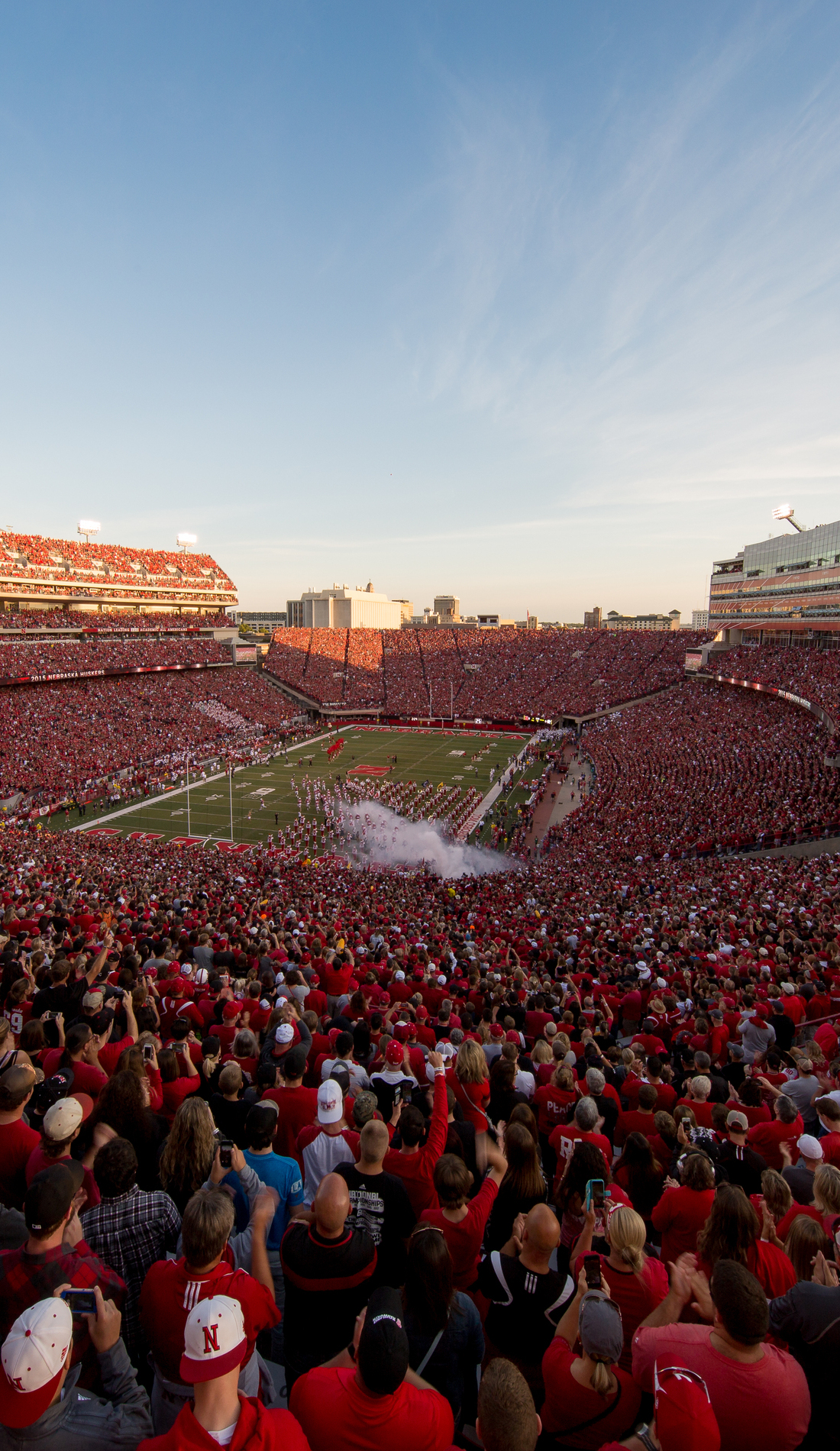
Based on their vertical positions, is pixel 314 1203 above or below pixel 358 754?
above

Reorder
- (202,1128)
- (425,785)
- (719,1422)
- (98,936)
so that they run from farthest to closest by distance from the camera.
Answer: (425,785), (98,936), (202,1128), (719,1422)

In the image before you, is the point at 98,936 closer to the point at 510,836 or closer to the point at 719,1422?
the point at 719,1422

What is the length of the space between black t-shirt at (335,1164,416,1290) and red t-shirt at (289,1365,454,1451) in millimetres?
996

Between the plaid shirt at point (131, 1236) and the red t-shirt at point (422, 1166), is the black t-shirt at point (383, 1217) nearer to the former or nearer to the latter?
the red t-shirt at point (422, 1166)

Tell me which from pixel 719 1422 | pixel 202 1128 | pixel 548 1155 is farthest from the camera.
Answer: pixel 548 1155

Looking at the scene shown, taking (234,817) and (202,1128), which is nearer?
(202,1128)

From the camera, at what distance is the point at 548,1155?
17.0ft

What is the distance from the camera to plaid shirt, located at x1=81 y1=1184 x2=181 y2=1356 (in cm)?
309

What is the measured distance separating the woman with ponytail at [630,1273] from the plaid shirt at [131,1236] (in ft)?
6.39

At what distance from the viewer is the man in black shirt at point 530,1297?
2.84 meters

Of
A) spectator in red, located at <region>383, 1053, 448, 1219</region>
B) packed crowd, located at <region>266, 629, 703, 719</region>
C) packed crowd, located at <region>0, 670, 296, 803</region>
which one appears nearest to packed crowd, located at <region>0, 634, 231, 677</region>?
packed crowd, located at <region>0, 670, 296, 803</region>

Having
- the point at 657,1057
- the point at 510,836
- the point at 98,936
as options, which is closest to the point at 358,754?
the point at 510,836

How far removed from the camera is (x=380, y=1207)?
335 centimetres

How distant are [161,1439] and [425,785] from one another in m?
36.5
